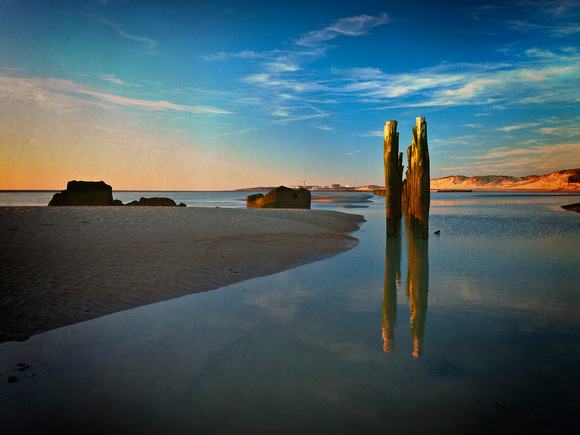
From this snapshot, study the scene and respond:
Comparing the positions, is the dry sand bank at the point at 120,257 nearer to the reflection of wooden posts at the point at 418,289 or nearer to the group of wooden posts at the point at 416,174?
the reflection of wooden posts at the point at 418,289

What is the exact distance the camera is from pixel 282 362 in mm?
3842

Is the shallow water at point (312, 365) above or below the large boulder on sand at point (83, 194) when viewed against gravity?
below

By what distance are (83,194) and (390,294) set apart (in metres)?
17.8

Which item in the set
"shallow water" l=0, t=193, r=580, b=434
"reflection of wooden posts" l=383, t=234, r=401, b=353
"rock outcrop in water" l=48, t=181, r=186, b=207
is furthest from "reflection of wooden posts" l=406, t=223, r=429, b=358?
"rock outcrop in water" l=48, t=181, r=186, b=207

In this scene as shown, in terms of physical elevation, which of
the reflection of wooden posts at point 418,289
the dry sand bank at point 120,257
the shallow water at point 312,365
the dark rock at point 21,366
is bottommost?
the reflection of wooden posts at point 418,289

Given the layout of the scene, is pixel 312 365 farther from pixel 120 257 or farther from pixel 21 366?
pixel 120 257

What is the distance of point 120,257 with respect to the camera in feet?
23.7

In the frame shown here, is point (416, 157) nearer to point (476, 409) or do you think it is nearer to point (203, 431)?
point (476, 409)

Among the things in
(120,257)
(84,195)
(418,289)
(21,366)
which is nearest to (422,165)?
(418,289)

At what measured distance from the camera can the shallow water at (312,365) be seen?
287 centimetres

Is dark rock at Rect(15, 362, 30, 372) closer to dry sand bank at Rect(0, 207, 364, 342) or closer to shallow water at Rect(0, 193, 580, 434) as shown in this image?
shallow water at Rect(0, 193, 580, 434)

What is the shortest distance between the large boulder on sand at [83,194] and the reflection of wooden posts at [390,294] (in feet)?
47.6

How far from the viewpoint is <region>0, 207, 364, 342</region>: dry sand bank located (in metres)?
5.15

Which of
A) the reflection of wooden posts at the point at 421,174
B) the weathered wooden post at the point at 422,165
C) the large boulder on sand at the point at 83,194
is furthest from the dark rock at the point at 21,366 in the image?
the large boulder on sand at the point at 83,194
